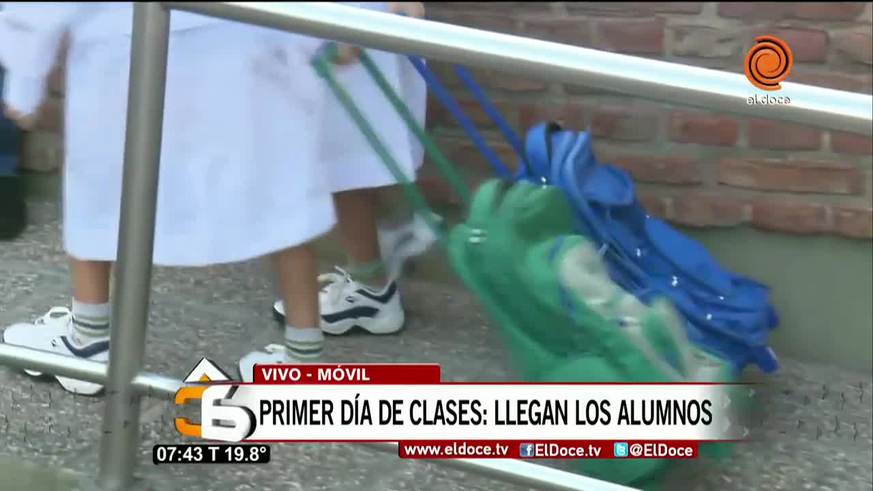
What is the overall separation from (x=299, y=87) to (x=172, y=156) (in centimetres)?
22

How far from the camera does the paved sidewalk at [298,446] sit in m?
1.89

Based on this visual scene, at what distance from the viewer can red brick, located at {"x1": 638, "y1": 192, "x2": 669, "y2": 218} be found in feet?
8.11

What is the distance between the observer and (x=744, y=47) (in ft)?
7.71

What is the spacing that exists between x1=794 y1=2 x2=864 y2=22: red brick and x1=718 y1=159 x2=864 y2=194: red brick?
0.96 ft

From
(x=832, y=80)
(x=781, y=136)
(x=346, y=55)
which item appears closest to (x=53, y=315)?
(x=346, y=55)

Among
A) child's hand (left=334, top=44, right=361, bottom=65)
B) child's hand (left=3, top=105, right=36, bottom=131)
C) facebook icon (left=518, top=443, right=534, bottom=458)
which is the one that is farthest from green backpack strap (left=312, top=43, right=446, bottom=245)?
child's hand (left=3, top=105, right=36, bottom=131)

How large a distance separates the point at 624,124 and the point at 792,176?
364 mm

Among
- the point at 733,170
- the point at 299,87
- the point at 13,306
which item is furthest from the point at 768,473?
the point at 13,306

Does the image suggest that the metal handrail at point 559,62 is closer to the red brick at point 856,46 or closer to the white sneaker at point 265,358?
the white sneaker at point 265,358

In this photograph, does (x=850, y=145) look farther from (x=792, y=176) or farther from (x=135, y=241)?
(x=135, y=241)

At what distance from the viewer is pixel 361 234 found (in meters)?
2.28

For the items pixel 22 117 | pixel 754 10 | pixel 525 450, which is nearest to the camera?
pixel 525 450

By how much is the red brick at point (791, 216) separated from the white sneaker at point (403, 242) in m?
0.73

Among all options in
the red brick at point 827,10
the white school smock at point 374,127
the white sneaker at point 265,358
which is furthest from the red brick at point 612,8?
the white sneaker at point 265,358
